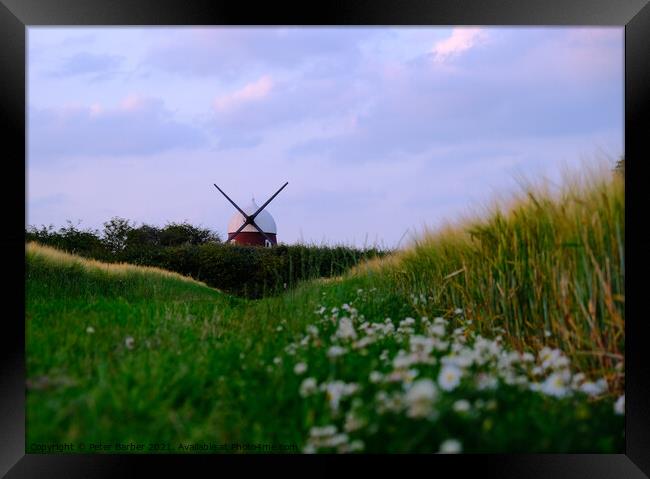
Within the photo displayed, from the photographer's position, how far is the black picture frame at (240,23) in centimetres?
257

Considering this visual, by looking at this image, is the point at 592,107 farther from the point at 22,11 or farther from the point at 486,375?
the point at 22,11

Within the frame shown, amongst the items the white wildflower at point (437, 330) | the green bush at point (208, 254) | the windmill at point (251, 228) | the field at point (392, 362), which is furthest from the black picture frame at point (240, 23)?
the windmill at point (251, 228)

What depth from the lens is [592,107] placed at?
288 centimetres

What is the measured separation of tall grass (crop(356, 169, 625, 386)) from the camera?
2609 millimetres

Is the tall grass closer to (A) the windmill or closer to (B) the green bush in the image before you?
(B) the green bush

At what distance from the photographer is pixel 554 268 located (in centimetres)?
278

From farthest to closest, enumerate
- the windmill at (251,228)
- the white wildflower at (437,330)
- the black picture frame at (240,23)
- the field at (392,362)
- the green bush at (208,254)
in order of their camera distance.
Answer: the windmill at (251,228)
the green bush at (208,254)
the white wildflower at (437,330)
the black picture frame at (240,23)
the field at (392,362)

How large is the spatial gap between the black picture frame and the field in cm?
10

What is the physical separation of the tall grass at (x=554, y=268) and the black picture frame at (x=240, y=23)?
10 cm

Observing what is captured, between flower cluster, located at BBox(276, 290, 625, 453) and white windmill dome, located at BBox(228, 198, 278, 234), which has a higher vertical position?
white windmill dome, located at BBox(228, 198, 278, 234)

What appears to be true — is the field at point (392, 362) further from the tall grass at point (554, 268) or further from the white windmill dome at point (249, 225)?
the white windmill dome at point (249, 225)

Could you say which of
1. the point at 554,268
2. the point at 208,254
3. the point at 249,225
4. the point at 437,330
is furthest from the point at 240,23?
the point at 249,225

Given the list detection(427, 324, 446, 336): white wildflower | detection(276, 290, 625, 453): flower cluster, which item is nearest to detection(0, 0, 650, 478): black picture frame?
detection(276, 290, 625, 453): flower cluster

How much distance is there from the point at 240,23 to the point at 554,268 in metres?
2.28
